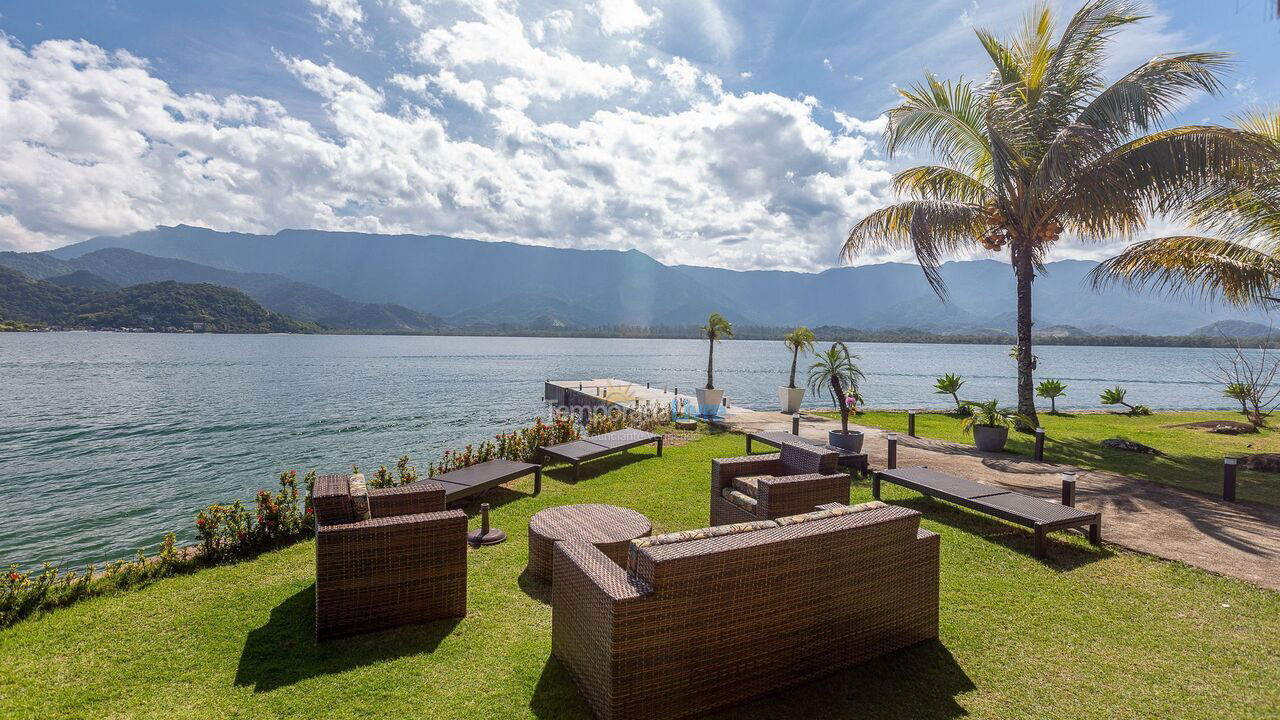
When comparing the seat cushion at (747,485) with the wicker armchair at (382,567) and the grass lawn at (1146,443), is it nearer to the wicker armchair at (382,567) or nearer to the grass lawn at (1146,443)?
the wicker armchair at (382,567)

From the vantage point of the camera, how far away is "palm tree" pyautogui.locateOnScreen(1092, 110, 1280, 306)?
8938 millimetres

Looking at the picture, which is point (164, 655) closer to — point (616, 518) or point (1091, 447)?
point (616, 518)

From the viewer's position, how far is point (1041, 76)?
1112 centimetres

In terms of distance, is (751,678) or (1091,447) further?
(1091,447)

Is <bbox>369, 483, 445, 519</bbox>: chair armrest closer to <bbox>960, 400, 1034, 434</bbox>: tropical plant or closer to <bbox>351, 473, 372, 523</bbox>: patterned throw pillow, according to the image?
<bbox>351, 473, 372, 523</bbox>: patterned throw pillow

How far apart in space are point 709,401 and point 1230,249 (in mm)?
10677

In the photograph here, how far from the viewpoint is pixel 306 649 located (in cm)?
332

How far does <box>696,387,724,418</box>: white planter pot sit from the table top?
381 inches

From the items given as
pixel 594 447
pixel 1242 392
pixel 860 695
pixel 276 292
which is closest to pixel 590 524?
pixel 860 695

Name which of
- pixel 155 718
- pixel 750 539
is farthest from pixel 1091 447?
pixel 155 718

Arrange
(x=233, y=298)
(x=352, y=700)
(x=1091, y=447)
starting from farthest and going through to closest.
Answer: (x=233, y=298) < (x=1091, y=447) < (x=352, y=700)

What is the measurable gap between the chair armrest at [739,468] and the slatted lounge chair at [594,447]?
105 inches

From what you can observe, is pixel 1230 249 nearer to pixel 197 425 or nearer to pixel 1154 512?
pixel 1154 512

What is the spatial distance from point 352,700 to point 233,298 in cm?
13221
